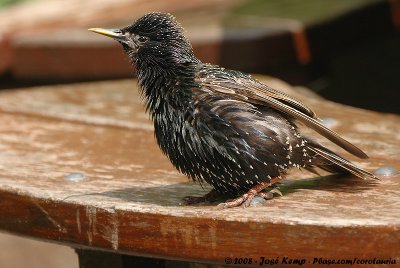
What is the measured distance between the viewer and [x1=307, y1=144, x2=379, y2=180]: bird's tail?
3766mm

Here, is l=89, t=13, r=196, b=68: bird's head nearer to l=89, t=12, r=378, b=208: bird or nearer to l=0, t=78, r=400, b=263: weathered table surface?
l=89, t=12, r=378, b=208: bird

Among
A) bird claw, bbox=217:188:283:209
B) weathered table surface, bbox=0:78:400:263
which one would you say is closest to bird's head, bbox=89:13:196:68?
weathered table surface, bbox=0:78:400:263

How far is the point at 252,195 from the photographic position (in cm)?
359

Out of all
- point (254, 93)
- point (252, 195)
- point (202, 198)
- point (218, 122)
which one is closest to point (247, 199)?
point (252, 195)

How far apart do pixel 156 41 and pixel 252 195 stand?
714 mm

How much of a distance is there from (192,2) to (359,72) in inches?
57.3

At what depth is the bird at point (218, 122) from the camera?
142 inches

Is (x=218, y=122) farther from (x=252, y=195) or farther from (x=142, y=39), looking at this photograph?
(x=142, y=39)

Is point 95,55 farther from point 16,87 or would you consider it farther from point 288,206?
point 288,206

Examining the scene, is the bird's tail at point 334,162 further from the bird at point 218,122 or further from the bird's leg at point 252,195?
the bird's leg at point 252,195

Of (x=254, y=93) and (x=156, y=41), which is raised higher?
(x=156, y=41)

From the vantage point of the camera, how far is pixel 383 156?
423cm

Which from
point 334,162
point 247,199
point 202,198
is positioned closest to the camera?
point 247,199

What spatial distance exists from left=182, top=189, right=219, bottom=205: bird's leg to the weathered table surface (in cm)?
7
